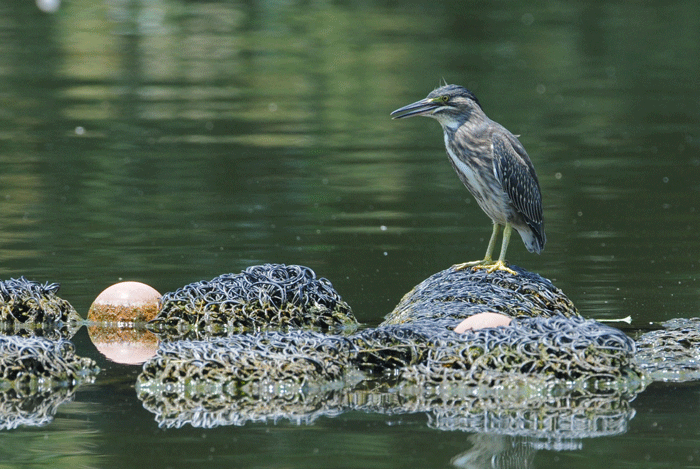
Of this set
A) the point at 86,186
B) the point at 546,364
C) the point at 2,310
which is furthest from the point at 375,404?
the point at 86,186

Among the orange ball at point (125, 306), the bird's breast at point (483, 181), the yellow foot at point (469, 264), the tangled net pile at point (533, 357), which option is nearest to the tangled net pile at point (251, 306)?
the orange ball at point (125, 306)

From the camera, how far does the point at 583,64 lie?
111 ft

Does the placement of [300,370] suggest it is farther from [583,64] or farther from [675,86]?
[583,64]

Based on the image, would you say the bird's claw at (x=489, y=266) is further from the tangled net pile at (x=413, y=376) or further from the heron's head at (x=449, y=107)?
the tangled net pile at (x=413, y=376)

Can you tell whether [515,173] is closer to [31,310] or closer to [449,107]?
[449,107]

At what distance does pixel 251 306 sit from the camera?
35.3 feet

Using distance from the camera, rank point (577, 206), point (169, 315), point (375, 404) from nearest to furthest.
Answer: point (375, 404)
point (169, 315)
point (577, 206)

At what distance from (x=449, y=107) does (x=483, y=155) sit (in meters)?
0.49

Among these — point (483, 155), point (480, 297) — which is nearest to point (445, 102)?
point (483, 155)

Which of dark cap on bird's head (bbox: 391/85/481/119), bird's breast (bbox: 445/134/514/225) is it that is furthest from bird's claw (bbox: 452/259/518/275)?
dark cap on bird's head (bbox: 391/85/481/119)

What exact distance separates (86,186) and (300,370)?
10331 mm

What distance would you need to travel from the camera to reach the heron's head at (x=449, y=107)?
10.7m

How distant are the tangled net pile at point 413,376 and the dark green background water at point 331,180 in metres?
0.24

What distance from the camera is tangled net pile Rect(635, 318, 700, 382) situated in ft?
29.4
